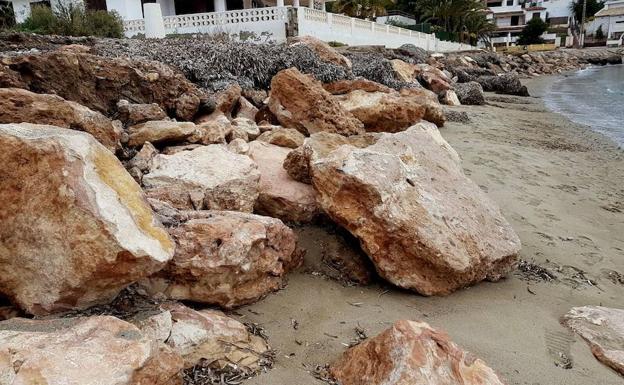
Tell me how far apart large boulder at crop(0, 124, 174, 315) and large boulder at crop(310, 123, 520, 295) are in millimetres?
1299

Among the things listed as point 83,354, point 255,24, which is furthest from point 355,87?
point 255,24

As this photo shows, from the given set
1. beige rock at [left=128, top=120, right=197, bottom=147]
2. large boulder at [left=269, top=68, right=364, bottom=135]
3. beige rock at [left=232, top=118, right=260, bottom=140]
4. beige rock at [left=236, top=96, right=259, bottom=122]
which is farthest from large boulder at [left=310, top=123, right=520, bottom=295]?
beige rock at [left=236, top=96, right=259, bottom=122]

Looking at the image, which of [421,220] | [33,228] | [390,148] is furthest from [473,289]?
[33,228]

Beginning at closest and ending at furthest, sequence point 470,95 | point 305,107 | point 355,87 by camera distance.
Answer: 1. point 305,107
2. point 355,87
3. point 470,95

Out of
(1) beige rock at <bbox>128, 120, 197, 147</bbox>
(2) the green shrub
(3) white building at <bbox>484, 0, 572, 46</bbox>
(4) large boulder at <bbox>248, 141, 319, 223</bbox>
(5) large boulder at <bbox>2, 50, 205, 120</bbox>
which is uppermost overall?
(3) white building at <bbox>484, 0, 572, 46</bbox>

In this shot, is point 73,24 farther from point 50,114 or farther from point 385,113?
point 50,114

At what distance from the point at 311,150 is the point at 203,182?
34.6 inches

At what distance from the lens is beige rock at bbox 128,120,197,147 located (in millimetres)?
4074

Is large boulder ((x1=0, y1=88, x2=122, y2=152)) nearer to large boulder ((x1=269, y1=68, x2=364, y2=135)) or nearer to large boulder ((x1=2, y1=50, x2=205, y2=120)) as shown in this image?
large boulder ((x1=2, y1=50, x2=205, y2=120))

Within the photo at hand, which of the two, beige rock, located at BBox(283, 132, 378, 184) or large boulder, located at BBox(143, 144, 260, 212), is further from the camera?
beige rock, located at BBox(283, 132, 378, 184)

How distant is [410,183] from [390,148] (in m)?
0.49

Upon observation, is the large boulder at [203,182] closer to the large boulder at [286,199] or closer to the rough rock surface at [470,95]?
the large boulder at [286,199]

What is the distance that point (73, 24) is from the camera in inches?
544

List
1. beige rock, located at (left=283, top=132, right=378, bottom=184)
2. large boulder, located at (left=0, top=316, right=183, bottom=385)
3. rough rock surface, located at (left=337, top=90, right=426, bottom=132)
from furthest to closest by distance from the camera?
rough rock surface, located at (left=337, top=90, right=426, bottom=132), beige rock, located at (left=283, top=132, right=378, bottom=184), large boulder, located at (left=0, top=316, right=183, bottom=385)
